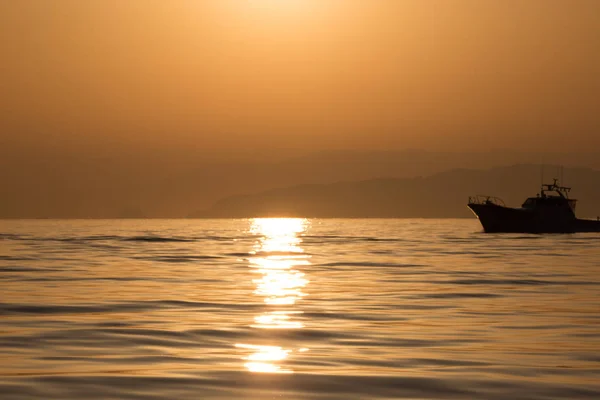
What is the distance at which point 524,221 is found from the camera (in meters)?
125

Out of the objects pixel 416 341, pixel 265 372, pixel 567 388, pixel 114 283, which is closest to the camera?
pixel 567 388

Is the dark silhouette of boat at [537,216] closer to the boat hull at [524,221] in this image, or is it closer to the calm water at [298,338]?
the boat hull at [524,221]

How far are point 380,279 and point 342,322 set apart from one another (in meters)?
16.9

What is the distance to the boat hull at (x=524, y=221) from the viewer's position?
123 meters

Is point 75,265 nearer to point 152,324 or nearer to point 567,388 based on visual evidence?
point 152,324

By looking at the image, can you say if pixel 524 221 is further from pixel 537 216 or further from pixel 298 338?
pixel 298 338

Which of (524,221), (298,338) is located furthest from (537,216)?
(298,338)

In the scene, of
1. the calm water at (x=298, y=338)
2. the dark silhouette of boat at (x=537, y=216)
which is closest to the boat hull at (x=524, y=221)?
the dark silhouette of boat at (x=537, y=216)

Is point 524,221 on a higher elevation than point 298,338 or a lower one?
higher

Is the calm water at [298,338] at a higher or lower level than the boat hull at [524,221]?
lower

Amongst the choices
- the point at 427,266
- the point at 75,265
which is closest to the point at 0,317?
the point at 75,265

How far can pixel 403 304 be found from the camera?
28.2 meters

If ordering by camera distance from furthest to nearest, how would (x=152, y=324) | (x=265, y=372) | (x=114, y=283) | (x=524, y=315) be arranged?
(x=114, y=283) → (x=524, y=315) → (x=152, y=324) → (x=265, y=372)

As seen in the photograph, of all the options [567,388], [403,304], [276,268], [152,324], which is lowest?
[567,388]
